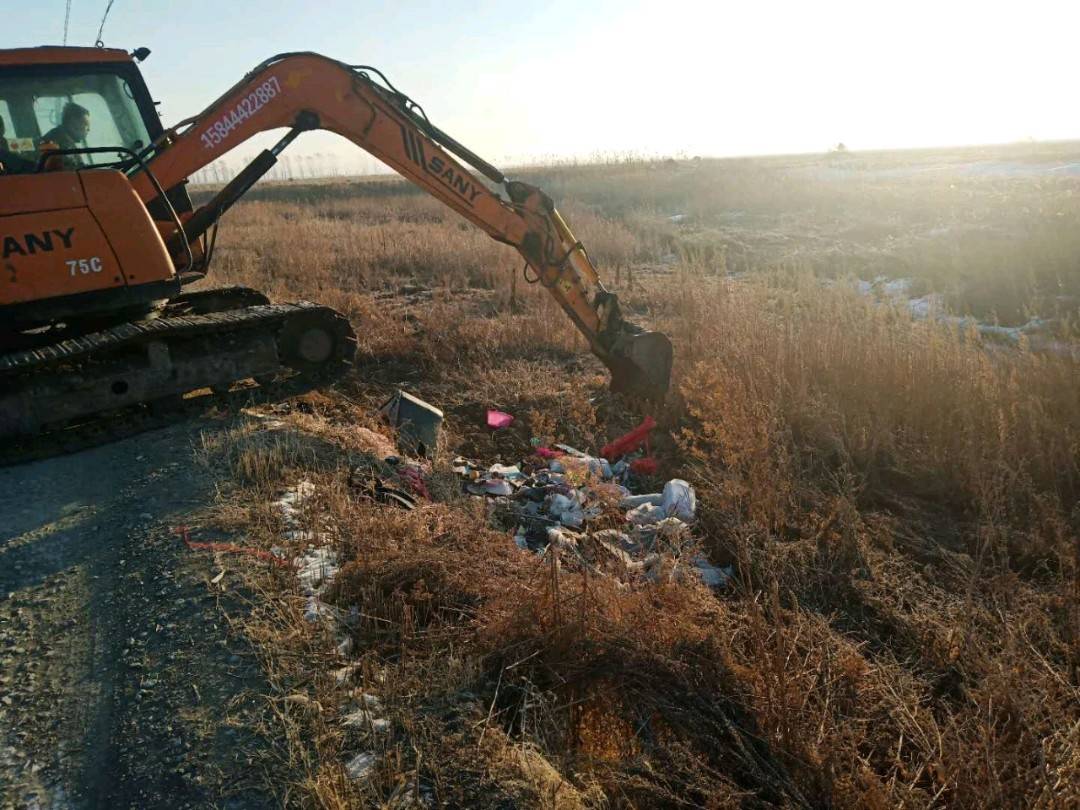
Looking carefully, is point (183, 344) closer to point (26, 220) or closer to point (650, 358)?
point (26, 220)

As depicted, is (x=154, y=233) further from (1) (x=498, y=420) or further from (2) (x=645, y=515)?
(2) (x=645, y=515)

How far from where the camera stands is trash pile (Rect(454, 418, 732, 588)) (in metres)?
4.34

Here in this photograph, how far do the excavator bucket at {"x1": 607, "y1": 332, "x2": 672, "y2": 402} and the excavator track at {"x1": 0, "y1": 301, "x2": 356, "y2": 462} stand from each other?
2.52 meters

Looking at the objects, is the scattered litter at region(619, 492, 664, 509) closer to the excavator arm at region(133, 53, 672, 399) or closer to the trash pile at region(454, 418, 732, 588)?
the trash pile at region(454, 418, 732, 588)

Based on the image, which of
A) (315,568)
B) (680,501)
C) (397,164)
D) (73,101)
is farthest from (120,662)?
(73,101)

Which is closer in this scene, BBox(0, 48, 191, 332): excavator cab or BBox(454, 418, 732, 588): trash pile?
BBox(454, 418, 732, 588): trash pile

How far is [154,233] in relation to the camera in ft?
17.5

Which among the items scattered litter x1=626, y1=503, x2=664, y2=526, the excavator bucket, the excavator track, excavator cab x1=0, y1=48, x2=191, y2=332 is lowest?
scattered litter x1=626, y1=503, x2=664, y2=526

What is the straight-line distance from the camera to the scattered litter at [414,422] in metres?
6.19

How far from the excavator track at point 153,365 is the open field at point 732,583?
601 mm

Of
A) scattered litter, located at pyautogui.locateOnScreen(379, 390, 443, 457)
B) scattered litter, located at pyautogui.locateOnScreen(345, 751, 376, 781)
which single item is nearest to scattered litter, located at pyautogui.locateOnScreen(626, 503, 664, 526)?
scattered litter, located at pyautogui.locateOnScreen(379, 390, 443, 457)

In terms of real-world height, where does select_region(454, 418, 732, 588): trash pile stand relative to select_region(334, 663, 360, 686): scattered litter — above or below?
below

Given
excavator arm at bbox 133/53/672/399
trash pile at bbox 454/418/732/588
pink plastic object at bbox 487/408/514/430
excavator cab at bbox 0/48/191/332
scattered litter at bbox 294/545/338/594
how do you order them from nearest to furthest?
scattered litter at bbox 294/545/338/594
trash pile at bbox 454/418/732/588
excavator cab at bbox 0/48/191/332
excavator arm at bbox 133/53/672/399
pink plastic object at bbox 487/408/514/430

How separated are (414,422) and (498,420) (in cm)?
87
